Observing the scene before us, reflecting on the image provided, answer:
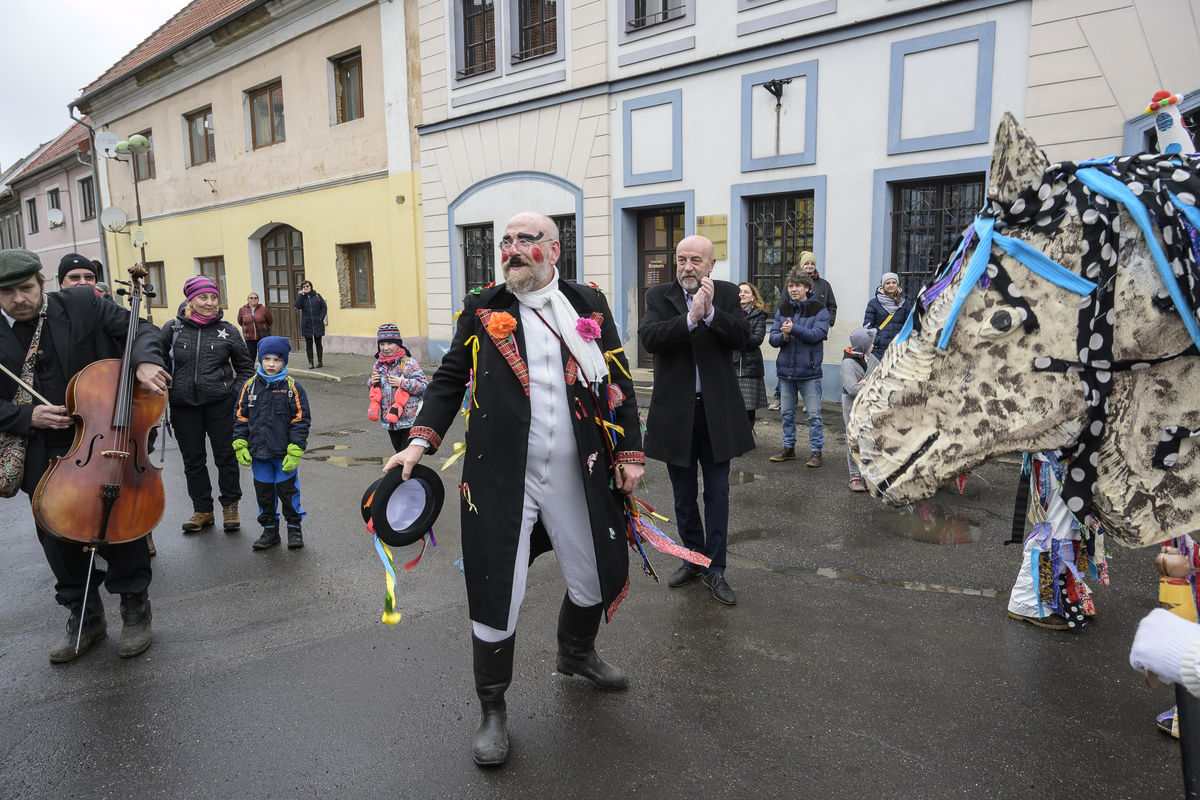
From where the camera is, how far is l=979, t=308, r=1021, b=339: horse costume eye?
1.52m

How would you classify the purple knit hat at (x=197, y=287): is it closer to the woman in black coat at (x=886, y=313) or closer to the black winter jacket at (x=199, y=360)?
the black winter jacket at (x=199, y=360)

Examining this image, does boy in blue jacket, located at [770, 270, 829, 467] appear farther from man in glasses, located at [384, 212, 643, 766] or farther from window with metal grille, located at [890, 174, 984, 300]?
man in glasses, located at [384, 212, 643, 766]

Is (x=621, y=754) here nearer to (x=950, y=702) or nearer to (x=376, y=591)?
(x=950, y=702)

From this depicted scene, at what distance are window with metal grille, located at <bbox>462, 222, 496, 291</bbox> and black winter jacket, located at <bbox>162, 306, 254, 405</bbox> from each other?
29.1 feet

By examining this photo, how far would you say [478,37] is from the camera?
548 inches

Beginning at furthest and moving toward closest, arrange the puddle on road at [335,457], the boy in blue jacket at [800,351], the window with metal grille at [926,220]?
the window with metal grille at [926,220] → the puddle on road at [335,457] → the boy in blue jacket at [800,351]

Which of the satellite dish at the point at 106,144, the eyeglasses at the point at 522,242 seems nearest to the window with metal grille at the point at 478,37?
the satellite dish at the point at 106,144

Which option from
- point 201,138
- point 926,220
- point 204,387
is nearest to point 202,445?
point 204,387

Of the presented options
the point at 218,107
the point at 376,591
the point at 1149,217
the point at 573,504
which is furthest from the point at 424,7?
the point at 1149,217

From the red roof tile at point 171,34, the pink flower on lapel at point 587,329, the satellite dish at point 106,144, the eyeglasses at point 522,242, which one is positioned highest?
the red roof tile at point 171,34

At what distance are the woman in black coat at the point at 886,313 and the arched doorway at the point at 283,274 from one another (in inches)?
596

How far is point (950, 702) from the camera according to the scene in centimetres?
299

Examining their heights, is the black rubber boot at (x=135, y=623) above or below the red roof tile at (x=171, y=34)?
below

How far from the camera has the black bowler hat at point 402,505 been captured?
2.56 m
